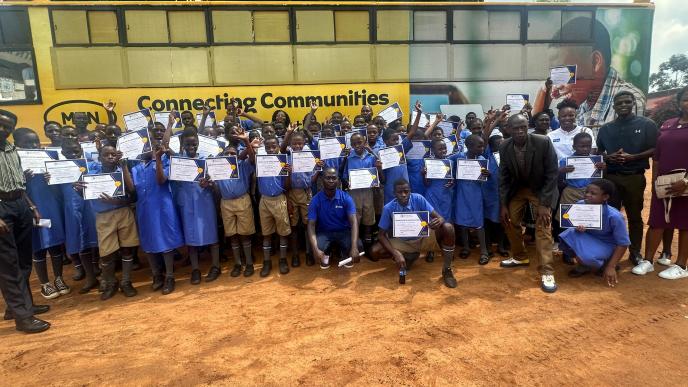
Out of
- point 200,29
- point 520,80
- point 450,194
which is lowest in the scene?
point 450,194

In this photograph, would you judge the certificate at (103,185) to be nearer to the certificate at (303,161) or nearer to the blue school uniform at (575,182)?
the certificate at (303,161)

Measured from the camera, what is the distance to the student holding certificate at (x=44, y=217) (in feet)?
12.9

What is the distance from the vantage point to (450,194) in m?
4.64

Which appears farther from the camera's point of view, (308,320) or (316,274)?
(316,274)

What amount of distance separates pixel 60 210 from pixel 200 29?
157 inches

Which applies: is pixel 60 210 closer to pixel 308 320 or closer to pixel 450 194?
pixel 308 320

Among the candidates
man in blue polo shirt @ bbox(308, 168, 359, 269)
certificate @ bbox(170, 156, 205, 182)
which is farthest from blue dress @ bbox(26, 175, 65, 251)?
man in blue polo shirt @ bbox(308, 168, 359, 269)

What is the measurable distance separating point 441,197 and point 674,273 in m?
2.51

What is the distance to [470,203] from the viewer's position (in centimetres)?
458

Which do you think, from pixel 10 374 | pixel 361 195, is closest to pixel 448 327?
pixel 361 195

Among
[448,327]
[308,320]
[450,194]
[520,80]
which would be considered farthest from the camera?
[520,80]

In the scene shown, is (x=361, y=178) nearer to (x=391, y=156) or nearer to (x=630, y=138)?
(x=391, y=156)

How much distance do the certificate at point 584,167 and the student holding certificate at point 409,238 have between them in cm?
161

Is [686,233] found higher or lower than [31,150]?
lower
